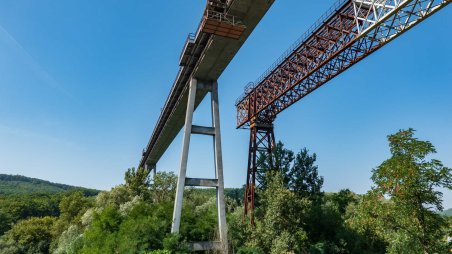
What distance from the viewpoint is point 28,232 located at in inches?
1631

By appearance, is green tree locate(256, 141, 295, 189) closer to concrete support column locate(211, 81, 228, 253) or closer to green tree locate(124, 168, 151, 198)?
concrete support column locate(211, 81, 228, 253)

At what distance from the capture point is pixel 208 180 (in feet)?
52.9

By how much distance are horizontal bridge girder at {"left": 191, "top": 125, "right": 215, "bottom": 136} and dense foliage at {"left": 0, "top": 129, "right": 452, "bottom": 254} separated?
4.66 m

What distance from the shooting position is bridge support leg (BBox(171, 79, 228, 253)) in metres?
15.0

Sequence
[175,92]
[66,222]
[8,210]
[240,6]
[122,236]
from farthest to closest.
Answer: [8,210] → [66,222] → [175,92] → [122,236] → [240,6]

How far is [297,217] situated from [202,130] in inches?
288

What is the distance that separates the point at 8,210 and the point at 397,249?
274ft

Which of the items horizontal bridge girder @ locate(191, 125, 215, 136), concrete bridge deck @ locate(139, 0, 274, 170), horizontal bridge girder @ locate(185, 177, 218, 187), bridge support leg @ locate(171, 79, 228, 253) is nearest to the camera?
concrete bridge deck @ locate(139, 0, 274, 170)

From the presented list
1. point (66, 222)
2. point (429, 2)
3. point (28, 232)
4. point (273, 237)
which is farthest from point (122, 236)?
point (28, 232)

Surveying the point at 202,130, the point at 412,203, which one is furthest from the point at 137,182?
the point at 412,203

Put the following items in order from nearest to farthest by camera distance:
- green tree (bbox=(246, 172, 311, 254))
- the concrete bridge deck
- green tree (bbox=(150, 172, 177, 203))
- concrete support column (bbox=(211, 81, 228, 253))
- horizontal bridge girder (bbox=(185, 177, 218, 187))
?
the concrete bridge deck
green tree (bbox=(246, 172, 311, 254))
concrete support column (bbox=(211, 81, 228, 253))
horizontal bridge girder (bbox=(185, 177, 218, 187))
green tree (bbox=(150, 172, 177, 203))

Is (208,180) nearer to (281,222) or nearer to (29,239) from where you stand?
(281,222)

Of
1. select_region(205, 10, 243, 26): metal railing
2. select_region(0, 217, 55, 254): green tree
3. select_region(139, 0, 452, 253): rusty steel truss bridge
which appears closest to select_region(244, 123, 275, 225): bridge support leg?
select_region(139, 0, 452, 253): rusty steel truss bridge

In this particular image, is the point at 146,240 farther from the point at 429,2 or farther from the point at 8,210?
the point at 8,210
